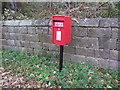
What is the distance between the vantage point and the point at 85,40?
12.4ft

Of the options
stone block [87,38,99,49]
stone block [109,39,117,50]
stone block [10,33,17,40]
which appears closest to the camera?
stone block [109,39,117,50]

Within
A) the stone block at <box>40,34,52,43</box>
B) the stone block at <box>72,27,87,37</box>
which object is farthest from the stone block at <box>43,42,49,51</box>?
the stone block at <box>72,27,87,37</box>

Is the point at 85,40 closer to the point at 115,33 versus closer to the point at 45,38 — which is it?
the point at 115,33

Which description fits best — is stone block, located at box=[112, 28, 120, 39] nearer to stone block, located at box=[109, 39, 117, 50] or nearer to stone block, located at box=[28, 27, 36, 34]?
stone block, located at box=[109, 39, 117, 50]

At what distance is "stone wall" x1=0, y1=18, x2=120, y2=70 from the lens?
3.41 m

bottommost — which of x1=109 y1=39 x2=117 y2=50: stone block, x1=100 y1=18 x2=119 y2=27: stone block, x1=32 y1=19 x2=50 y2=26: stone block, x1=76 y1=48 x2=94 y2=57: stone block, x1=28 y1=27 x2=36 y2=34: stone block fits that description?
x1=76 y1=48 x2=94 y2=57: stone block

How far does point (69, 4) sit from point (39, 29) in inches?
66.1

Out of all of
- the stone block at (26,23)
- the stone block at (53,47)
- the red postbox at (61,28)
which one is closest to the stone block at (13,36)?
the stone block at (26,23)

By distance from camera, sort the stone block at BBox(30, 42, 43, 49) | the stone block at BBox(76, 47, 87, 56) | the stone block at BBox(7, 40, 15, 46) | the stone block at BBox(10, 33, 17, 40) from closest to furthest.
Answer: the stone block at BBox(76, 47, 87, 56)
the stone block at BBox(30, 42, 43, 49)
the stone block at BBox(10, 33, 17, 40)
the stone block at BBox(7, 40, 15, 46)

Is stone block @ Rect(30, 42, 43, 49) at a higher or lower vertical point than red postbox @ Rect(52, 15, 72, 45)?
lower

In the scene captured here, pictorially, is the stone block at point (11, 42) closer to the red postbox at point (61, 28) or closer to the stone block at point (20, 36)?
the stone block at point (20, 36)

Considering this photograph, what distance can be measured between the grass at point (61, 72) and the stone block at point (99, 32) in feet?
2.88

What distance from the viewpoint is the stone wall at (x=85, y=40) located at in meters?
3.41

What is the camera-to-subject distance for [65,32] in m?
3.32
